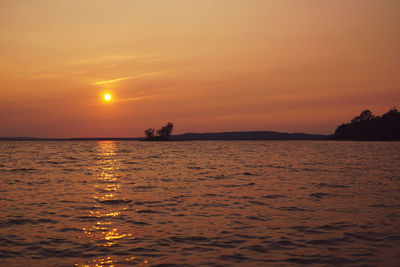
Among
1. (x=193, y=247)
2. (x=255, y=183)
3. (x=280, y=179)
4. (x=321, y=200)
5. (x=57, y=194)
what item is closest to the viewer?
(x=193, y=247)

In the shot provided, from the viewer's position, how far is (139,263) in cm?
1028

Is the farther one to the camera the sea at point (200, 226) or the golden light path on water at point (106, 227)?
the sea at point (200, 226)

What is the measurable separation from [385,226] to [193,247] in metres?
8.31

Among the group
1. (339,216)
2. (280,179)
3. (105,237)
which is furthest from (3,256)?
(280,179)

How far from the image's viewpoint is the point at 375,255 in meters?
11.0

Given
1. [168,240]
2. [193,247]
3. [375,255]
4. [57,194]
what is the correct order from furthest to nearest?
[57,194] → [168,240] → [193,247] → [375,255]

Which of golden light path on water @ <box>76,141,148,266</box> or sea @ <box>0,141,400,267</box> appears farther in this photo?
sea @ <box>0,141,400,267</box>

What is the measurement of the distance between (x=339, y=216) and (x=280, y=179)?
49.6ft

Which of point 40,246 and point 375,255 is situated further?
point 40,246

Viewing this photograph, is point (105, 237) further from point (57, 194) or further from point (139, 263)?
point (57, 194)

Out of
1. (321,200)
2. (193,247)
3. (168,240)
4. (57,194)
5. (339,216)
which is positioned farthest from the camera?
(57,194)

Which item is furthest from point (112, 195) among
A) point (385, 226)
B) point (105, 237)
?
point (385, 226)

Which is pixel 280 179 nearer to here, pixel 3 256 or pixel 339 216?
pixel 339 216

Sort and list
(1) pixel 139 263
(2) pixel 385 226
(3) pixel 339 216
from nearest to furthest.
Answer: (1) pixel 139 263 → (2) pixel 385 226 → (3) pixel 339 216
